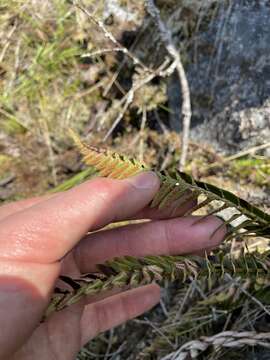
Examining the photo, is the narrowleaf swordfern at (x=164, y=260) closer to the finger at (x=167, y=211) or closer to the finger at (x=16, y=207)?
the finger at (x=167, y=211)

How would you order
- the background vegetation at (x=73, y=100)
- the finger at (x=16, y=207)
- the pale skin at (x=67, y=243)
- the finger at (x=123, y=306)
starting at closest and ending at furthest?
the pale skin at (x=67, y=243) < the finger at (x=16, y=207) < the finger at (x=123, y=306) < the background vegetation at (x=73, y=100)

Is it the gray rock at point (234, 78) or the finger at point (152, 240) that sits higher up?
the gray rock at point (234, 78)

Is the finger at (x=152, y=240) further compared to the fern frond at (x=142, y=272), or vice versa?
the finger at (x=152, y=240)

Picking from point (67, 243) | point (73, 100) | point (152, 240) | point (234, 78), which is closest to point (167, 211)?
point (152, 240)

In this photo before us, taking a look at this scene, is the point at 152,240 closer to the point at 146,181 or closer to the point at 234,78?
the point at 146,181

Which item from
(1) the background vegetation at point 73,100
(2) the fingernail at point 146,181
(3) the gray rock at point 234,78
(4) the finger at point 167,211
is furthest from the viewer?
(1) the background vegetation at point 73,100

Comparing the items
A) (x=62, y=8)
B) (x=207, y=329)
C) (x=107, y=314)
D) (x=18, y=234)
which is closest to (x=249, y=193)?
(x=207, y=329)

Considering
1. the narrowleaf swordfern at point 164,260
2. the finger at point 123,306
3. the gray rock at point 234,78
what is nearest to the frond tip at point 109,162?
the narrowleaf swordfern at point 164,260

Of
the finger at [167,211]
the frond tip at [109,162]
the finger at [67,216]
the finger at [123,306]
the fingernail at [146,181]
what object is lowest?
the finger at [123,306]
